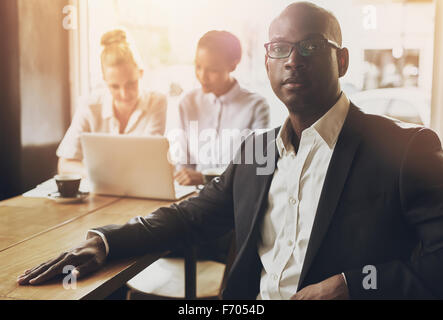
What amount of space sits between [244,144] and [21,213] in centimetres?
86

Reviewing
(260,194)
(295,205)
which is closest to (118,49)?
(260,194)

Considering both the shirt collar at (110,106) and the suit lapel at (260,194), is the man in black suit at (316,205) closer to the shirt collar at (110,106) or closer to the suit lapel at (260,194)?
the suit lapel at (260,194)

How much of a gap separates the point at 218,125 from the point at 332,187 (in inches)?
69.1

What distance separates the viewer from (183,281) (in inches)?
77.3

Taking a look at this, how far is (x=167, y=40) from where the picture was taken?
3.10 m

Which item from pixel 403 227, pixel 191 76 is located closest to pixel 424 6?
pixel 191 76

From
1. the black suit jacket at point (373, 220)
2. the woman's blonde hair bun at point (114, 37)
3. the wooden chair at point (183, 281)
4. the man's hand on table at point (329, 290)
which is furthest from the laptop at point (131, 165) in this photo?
the woman's blonde hair bun at point (114, 37)

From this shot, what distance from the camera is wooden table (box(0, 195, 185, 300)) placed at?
970 mm

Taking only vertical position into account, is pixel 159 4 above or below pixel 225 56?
above

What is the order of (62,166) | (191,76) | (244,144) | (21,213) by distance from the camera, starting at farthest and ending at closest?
1. (191,76)
2. (62,166)
3. (21,213)
4. (244,144)

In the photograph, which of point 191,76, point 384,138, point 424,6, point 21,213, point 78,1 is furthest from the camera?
point 78,1

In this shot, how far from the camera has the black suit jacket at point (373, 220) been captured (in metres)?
1.00

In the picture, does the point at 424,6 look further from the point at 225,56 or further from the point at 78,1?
the point at 78,1
